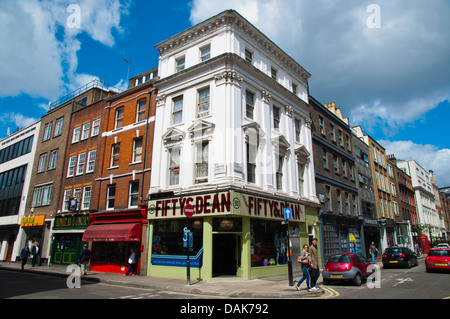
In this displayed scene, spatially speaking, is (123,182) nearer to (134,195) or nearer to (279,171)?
(134,195)

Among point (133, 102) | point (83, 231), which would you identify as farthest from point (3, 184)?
point (133, 102)

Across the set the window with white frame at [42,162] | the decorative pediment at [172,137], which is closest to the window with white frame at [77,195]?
the window with white frame at [42,162]

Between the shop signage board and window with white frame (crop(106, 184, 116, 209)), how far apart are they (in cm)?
507

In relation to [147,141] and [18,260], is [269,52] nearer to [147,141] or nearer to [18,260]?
[147,141]

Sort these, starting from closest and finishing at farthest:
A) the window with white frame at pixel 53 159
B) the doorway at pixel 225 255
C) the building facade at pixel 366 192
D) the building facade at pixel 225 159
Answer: the building facade at pixel 225 159, the doorway at pixel 225 255, the window with white frame at pixel 53 159, the building facade at pixel 366 192

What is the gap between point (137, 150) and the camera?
21953 mm

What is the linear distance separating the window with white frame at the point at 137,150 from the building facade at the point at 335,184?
14565 millimetres

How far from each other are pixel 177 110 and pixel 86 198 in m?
11.2

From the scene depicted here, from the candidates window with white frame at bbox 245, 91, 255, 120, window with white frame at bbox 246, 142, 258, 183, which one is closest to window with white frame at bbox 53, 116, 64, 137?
window with white frame at bbox 245, 91, 255, 120

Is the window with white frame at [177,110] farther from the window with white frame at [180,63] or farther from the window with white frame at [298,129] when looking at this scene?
the window with white frame at [298,129]

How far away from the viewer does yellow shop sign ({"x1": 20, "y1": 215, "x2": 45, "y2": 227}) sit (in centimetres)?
2703

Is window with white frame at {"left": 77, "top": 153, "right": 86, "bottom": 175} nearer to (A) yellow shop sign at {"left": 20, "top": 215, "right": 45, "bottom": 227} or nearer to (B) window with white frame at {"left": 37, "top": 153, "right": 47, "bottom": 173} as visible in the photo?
(A) yellow shop sign at {"left": 20, "top": 215, "right": 45, "bottom": 227}

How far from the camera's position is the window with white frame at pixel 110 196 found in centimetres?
2211

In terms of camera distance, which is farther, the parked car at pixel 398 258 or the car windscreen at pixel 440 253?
the parked car at pixel 398 258
